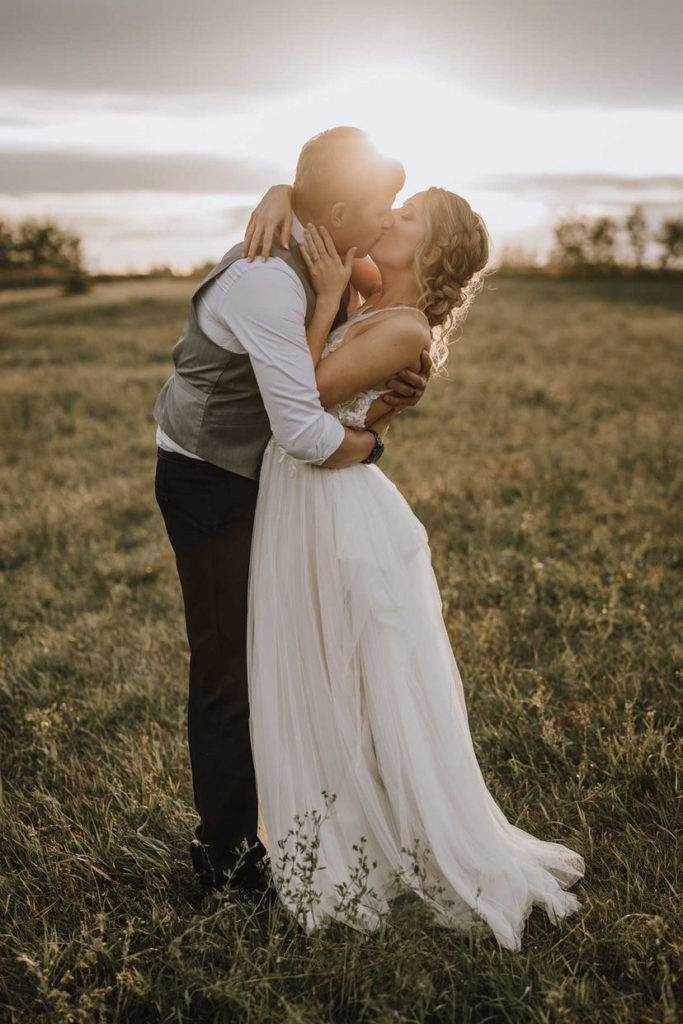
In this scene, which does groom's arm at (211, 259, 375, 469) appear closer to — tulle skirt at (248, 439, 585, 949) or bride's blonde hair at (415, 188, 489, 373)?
tulle skirt at (248, 439, 585, 949)

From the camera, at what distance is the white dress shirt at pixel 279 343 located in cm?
256

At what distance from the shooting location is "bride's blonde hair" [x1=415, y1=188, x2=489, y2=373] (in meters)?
2.91

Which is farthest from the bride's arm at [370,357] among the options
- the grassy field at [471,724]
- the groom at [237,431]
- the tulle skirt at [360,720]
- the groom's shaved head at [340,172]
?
the grassy field at [471,724]

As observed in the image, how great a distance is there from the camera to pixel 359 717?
10.1ft

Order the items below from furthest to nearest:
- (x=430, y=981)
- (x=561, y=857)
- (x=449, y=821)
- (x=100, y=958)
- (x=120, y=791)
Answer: (x=120, y=791) < (x=561, y=857) < (x=449, y=821) < (x=100, y=958) < (x=430, y=981)

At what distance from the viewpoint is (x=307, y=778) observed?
3.12 meters

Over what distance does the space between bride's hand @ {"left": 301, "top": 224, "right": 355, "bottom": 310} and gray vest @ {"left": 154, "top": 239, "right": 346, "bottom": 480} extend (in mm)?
38

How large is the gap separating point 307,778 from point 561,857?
103 centimetres

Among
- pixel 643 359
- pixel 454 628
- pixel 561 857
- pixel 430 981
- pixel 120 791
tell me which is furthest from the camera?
pixel 643 359

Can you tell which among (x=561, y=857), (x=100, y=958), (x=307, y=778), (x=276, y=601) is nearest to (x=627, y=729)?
(x=561, y=857)

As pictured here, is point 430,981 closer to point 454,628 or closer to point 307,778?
point 307,778

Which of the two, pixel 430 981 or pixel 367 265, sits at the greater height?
pixel 367 265

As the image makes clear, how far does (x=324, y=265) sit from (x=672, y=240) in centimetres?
4247

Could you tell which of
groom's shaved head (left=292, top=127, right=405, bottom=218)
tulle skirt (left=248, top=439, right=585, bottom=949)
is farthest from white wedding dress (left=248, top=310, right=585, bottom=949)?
groom's shaved head (left=292, top=127, right=405, bottom=218)
